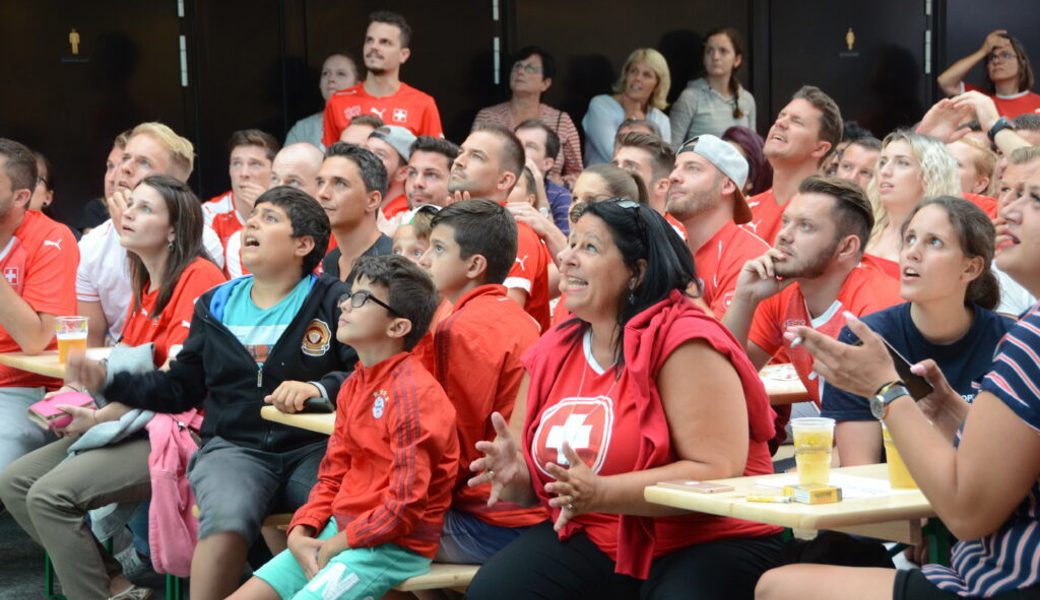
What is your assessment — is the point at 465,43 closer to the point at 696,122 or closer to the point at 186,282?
the point at 696,122

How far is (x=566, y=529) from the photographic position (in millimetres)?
3379

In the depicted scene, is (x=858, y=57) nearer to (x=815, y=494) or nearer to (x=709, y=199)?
(x=709, y=199)

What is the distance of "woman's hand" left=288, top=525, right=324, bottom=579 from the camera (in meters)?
3.68

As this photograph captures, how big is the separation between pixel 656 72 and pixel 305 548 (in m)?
6.10

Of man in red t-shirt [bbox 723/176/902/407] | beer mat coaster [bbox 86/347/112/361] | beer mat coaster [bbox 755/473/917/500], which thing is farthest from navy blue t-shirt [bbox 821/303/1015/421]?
beer mat coaster [bbox 86/347/112/361]

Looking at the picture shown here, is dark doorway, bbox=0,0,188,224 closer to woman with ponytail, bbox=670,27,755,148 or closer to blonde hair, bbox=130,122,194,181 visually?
blonde hair, bbox=130,122,194,181

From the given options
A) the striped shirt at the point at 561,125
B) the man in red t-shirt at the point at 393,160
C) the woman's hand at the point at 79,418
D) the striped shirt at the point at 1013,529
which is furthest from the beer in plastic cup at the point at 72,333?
the striped shirt at the point at 561,125

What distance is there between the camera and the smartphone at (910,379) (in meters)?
2.78

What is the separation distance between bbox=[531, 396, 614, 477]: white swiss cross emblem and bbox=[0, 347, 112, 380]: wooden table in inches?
82.5

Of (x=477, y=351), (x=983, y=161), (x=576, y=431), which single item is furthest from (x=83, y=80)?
(x=576, y=431)

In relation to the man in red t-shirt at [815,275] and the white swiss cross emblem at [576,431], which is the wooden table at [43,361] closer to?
the white swiss cross emblem at [576,431]

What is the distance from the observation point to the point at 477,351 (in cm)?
379

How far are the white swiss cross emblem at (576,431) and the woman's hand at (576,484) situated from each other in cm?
15

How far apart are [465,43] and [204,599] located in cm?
617
